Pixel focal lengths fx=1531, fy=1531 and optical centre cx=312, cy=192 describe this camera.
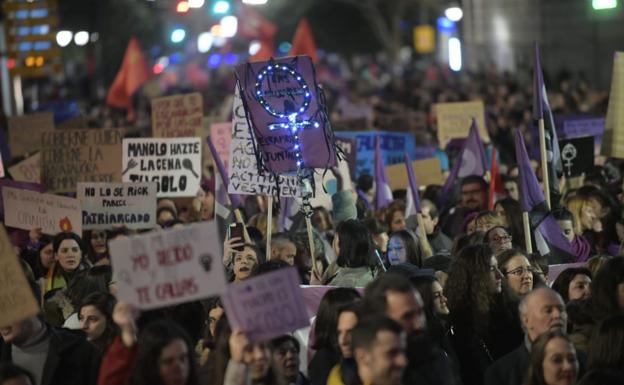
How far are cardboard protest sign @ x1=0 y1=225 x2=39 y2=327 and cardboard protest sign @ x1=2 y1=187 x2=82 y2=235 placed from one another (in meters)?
4.23

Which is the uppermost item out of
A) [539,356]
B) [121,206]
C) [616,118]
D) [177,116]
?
[177,116]

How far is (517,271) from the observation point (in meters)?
8.99

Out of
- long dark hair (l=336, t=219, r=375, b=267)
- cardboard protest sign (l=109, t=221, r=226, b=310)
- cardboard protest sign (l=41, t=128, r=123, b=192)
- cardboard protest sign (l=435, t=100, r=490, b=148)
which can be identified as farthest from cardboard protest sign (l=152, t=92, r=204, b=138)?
cardboard protest sign (l=109, t=221, r=226, b=310)

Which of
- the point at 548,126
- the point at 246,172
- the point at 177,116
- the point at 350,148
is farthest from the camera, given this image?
the point at 177,116

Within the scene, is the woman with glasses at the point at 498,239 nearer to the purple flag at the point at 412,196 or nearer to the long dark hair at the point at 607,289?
the purple flag at the point at 412,196

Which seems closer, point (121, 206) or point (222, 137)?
point (121, 206)

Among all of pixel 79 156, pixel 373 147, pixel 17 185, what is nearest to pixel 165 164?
pixel 79 156

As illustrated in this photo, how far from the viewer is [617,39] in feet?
129

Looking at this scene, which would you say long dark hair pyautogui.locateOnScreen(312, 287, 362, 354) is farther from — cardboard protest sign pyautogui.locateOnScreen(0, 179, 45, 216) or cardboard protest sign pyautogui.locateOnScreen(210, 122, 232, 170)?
cardboard protest sign pyautogui.locateOnScreen(210, 122, 232, 170)

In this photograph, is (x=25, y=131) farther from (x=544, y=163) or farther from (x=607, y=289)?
(x=607, y=289)

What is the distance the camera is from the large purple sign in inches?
436

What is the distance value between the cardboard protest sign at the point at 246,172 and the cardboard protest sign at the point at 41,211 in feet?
5.02

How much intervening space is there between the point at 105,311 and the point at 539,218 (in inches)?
176

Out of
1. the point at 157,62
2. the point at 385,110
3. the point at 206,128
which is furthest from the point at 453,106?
the point at 157,62
